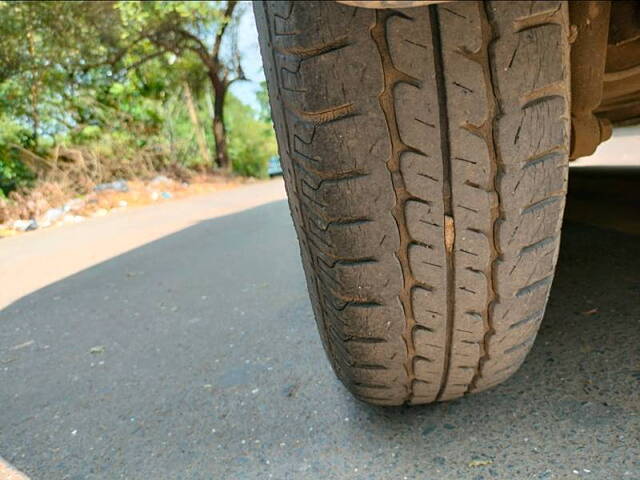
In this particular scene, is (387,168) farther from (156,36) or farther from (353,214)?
(156,36)

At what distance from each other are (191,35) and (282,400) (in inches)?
430

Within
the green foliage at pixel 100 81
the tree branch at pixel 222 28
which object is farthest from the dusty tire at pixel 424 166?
the tree branch at pixel 222 28

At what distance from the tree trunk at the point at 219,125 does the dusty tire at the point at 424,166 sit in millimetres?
12130

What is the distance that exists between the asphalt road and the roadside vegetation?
5.93 m

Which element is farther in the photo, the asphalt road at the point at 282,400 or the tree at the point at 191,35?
the tree at the point at 191,35

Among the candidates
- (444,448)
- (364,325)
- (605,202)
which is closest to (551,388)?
(444,448)

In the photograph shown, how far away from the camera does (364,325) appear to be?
851 millimetres

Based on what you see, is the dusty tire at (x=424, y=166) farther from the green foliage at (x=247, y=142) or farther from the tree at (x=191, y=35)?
the green foliage at (x=247, y=142)

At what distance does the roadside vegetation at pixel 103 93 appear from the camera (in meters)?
8.02

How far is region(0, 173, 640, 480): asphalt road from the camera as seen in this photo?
0.94m

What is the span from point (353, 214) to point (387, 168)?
0.09 meters

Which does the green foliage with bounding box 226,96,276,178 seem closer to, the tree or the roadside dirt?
the tree

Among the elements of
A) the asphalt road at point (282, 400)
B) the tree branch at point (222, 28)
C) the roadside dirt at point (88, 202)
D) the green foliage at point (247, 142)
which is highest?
the tree branch at point (222, 28)

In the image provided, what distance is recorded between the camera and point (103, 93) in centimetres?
998
